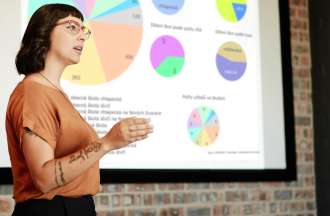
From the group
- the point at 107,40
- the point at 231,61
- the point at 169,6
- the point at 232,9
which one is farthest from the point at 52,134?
the point at 232,9

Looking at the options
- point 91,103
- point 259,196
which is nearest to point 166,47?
point 91,103

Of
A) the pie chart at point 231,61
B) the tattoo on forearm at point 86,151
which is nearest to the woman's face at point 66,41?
Result: the tattoo on forearm at point 86,151

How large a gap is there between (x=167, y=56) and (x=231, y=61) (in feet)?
1.35

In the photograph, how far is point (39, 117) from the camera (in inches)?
62.0

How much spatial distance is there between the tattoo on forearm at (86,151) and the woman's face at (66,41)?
29cm

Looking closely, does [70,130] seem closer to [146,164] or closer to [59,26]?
[59,26]

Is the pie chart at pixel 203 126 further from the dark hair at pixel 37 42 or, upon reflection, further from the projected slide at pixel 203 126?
the dark hair at pixel 37 42

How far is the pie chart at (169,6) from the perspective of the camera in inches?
121

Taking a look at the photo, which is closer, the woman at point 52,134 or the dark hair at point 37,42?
the woman at point 52,134

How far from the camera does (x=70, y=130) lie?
1.64 metres

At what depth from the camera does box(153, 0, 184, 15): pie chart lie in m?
3.08

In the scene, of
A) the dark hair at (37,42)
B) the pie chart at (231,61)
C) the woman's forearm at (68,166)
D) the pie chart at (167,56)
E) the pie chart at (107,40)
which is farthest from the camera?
the pie chart at (231,61)

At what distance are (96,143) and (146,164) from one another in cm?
136

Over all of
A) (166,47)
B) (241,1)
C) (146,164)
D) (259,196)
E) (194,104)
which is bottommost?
(259,196)
